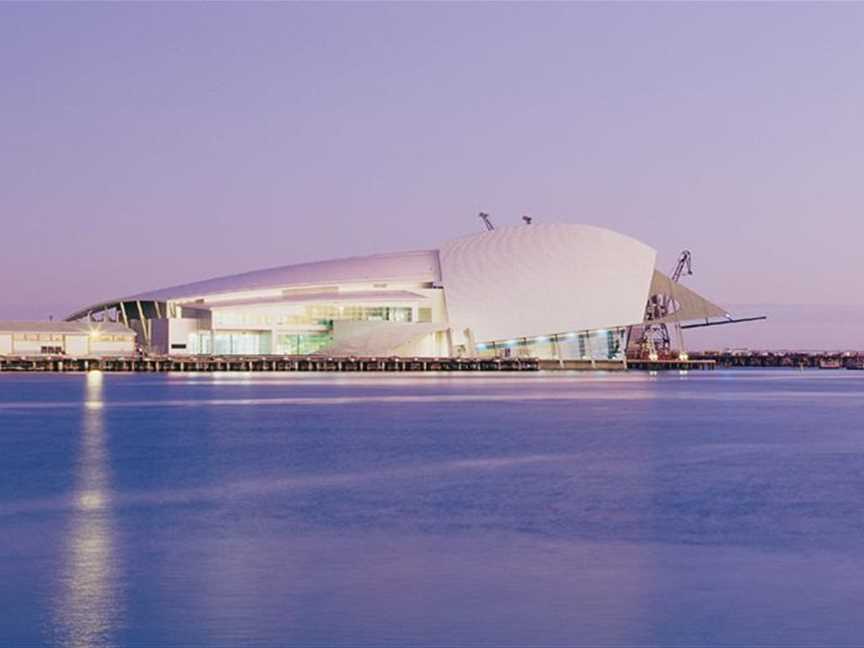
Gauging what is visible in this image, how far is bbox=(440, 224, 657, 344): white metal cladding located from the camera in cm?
9669

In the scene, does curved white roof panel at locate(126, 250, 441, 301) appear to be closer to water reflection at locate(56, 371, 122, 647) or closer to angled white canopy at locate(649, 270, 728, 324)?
angled white canopy at locate(649, 270, 728, 324)

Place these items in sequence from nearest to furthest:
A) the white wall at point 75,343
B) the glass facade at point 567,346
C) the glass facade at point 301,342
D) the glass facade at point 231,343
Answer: the glass facade at point 567,346, the glass facade at point 231,343, the glass facade at point 301,342, the white wall at point 75,343

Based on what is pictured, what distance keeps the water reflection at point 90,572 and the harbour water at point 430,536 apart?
0.04m

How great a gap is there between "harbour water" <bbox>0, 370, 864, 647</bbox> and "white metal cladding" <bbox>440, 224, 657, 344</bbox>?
2418 inches

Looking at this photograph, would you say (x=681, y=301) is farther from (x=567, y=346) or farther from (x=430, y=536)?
(x=430, y=536)

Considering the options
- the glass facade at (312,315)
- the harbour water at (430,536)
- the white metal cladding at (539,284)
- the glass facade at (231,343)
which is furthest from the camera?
the glass facade at (231,343)

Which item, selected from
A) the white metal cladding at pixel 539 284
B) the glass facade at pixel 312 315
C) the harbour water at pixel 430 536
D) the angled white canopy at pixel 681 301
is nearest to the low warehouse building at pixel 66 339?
the glass facade at pixel 312 315

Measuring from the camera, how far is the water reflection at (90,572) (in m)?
10.9

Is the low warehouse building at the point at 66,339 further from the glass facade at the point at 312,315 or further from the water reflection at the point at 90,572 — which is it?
the water reflection at the point at 90,572

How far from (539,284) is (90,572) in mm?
84041

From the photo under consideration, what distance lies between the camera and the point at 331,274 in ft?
332

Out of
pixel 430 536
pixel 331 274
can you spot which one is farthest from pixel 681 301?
pixel 430 536

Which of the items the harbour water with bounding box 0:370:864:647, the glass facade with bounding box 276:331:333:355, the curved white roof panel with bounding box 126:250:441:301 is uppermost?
the curved white roof panel with bounding box 126:250:441:301

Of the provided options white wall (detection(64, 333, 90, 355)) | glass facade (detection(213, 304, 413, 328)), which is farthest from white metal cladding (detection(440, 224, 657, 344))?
white wall (detection(64, 333, 90, 355))
